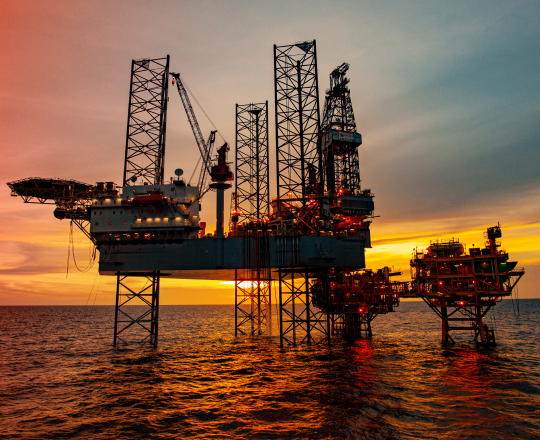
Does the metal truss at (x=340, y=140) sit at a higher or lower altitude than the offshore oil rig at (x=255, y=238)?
higher

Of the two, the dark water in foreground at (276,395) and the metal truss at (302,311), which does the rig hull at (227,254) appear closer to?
the metal truss at (302,311)

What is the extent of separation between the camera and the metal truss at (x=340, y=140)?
6169 cm

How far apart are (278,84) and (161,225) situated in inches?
823

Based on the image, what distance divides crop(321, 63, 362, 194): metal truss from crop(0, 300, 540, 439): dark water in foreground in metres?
A: 32.0

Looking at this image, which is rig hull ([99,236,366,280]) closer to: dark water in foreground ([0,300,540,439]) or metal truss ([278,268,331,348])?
metal truss ([278,268,331,348])

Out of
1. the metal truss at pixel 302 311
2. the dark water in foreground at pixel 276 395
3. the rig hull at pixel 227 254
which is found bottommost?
the dark water in foreground at pixel 276 395

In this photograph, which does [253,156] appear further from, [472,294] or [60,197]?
[472,294]

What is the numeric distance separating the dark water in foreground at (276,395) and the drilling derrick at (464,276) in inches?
204

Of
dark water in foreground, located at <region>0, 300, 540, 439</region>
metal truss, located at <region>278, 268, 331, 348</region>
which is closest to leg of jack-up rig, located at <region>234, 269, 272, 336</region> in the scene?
metal truss, located at <region>278, 268, 331, 348</region>

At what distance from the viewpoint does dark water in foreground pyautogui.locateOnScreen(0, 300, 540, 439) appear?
1819 centimetres

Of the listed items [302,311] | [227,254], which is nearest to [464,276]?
Result: [302,311]

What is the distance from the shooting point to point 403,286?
147ft

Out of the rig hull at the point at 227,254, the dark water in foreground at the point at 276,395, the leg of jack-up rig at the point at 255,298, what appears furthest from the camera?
the leg of jack-up rig at the point at 255,298

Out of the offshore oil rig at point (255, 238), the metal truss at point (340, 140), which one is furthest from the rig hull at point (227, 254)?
the metal truss at point (340, 140)
